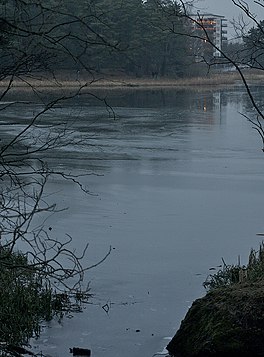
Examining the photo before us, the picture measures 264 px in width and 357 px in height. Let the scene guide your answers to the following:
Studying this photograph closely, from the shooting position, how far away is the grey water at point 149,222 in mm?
8883

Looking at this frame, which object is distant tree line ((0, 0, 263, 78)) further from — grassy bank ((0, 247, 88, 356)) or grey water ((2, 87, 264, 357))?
grassy bank ((0, 247, 88, 356))

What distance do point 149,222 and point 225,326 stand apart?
6581 mm

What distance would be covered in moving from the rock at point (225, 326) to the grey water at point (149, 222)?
0.50 metres

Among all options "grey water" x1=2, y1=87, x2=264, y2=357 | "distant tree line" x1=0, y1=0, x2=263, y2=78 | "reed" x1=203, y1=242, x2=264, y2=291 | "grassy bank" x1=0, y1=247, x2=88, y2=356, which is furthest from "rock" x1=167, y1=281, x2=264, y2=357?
"distant tree line" x1=0, y1=0, x2=263, y2=78

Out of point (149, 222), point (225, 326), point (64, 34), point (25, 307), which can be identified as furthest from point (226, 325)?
point (149, 222)

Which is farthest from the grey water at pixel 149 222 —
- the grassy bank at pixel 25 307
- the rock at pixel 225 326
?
the rock at pixel 225 326

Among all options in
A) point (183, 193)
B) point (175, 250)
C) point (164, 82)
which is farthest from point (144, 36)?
point (175, 250)

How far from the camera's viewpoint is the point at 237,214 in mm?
14586

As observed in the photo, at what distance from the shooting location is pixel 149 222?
14.0 meters

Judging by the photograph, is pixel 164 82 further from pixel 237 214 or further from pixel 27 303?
pixel 27 303

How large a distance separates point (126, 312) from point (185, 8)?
4.39m

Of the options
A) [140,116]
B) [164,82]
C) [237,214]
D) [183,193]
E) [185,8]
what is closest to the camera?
[185,8]

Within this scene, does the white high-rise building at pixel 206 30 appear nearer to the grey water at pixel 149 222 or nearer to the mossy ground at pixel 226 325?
the grey water at pixel 149 222

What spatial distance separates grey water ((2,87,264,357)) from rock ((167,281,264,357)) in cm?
50
